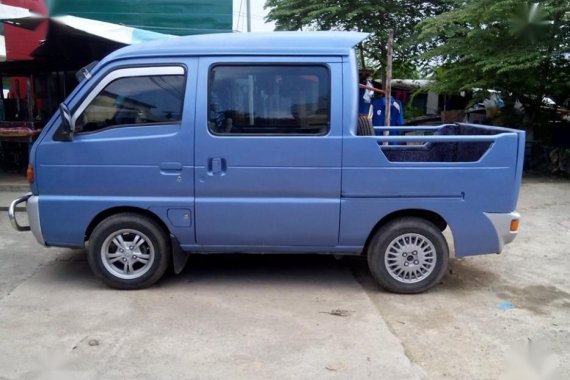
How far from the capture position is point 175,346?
3.77 m

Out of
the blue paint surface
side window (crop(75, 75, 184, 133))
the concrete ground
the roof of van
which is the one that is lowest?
the concrete ground

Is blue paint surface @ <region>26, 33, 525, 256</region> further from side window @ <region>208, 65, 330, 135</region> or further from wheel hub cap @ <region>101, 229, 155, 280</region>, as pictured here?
wheel hub cap @ <region>101, 229, 155, 280</region>

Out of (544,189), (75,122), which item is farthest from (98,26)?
(544,189)

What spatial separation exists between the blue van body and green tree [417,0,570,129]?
6.35 m

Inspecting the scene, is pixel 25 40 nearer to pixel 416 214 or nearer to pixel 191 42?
pixel 191 42

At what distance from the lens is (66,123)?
4.56 m

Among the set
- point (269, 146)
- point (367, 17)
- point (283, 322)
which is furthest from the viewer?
point (367, 17)

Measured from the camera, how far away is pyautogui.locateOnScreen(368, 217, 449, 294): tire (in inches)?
185

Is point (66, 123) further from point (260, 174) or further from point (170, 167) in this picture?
point (260, 174)

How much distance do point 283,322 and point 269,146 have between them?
4.76 ft

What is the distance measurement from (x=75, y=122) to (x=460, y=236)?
350cm

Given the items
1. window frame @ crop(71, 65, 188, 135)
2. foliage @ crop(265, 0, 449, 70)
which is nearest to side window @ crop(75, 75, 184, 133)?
window frame @ crop(71, 65, 188, 135)

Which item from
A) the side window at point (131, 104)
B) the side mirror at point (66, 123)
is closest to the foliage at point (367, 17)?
the side window at point (131, 104)

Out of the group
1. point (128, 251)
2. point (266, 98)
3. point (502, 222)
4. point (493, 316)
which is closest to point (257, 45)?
point (266, 98)
